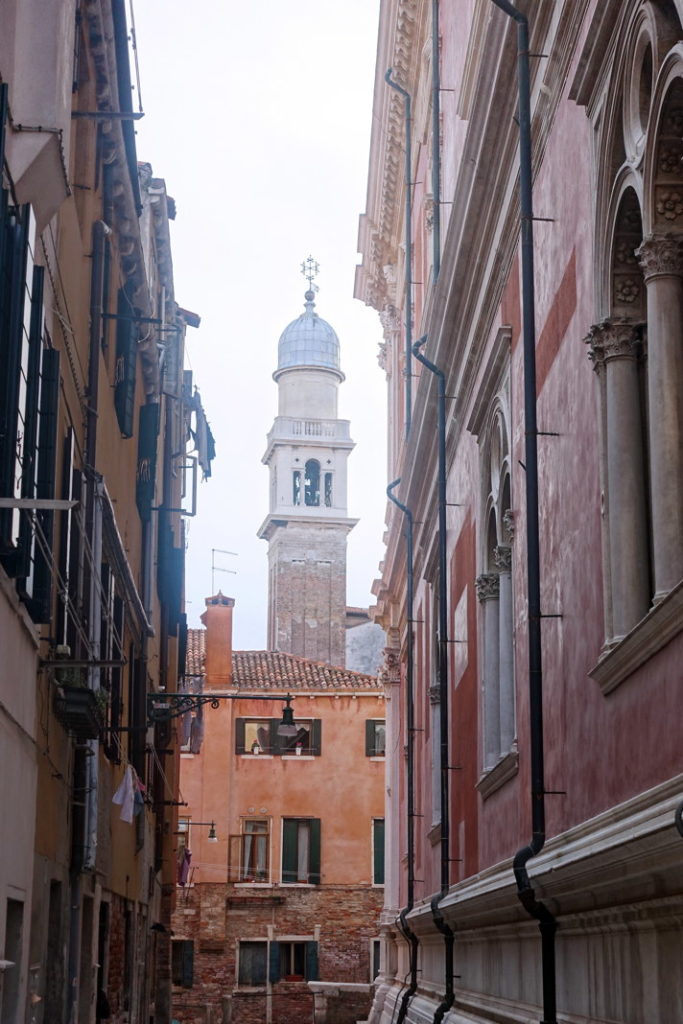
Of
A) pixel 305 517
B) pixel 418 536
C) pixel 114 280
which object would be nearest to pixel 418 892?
pixel 418 536

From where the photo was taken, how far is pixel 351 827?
43.9 m

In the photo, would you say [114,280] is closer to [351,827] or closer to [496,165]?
[496,165]

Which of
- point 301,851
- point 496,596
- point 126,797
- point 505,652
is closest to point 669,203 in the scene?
point 505,652

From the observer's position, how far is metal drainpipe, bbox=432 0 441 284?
63.1ft

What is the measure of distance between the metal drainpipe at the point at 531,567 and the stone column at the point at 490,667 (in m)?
3.62

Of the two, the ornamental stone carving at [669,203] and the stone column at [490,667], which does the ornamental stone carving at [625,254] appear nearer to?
the ornamental stone carving at [669,203]

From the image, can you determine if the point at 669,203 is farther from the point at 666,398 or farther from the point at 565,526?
the point at 565,526

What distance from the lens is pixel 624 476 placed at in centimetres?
727

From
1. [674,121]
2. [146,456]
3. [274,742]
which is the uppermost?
[146,456]

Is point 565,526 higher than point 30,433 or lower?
lower

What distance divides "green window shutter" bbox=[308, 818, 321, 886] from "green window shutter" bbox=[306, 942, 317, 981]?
1598mm

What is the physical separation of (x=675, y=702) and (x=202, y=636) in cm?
4572

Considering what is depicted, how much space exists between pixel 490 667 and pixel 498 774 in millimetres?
1354

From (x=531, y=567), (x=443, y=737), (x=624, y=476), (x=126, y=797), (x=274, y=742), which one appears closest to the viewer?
(x=624, y=476)
